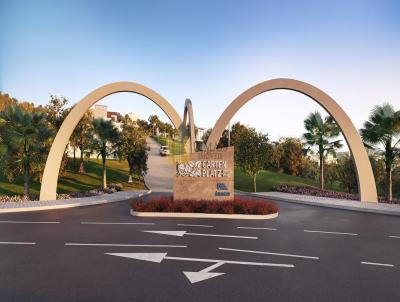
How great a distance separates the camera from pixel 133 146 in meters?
34.0

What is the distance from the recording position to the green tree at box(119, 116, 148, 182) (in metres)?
33.5

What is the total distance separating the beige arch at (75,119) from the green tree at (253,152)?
10745 mm

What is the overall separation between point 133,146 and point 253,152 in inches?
544

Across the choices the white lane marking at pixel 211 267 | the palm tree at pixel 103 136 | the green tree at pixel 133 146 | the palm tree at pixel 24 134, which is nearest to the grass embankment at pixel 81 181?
the green tree at pixel 133 146

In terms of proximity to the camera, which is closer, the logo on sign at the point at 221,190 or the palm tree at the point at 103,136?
the logo on sign at the point at 221,190

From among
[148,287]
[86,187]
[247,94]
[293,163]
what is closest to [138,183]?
[86,187]

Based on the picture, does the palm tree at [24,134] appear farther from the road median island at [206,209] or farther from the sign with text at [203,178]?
the sign with text at [203,178]

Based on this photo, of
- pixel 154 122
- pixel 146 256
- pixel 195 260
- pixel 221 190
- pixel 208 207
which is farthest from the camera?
pixel 154 122

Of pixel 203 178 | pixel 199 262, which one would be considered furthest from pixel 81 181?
pixel 199 262

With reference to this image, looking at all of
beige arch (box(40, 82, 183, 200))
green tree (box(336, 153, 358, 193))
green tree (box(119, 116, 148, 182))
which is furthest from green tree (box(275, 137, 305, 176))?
beige arch (box(40, 82, 183, 200))

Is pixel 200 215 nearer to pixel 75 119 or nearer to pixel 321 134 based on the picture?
pixel 75 119

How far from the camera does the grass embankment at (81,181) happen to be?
29388mm

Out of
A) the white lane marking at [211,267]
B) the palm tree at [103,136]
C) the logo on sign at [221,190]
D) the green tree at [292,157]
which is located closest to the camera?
the white lane marking at [211,267]

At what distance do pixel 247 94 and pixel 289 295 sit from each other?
18058 millimetres
